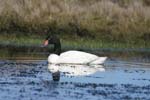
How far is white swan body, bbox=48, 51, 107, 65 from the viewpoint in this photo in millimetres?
26641

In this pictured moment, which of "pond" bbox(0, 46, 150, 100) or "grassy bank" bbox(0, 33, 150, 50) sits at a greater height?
"pond" bbox(0, 46, 150, 100)

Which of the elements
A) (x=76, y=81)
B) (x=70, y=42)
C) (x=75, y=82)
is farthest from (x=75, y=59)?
(x=70, y=42)

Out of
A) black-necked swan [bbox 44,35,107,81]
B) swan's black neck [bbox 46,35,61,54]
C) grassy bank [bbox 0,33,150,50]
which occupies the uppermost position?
swan's black neck [bbox 46,35,61,54]

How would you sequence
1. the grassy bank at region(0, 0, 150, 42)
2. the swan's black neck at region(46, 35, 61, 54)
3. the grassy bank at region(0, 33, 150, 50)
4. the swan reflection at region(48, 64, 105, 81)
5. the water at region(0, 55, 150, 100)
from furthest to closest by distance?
the grassy bank at region(0, 0, 150, 42) → the grassy bank at region(0, 33, 150, 50) → the swan's black neck at region(46, 35, 61, 54) → the swan reflection at region(48, 64, 105, 81) → the water at region(0, 55, 150, 100)

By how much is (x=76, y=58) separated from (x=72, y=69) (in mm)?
1816

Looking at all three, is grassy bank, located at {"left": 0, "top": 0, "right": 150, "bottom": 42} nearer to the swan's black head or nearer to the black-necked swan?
the swan's black head

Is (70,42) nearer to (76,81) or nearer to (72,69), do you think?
(72,69)

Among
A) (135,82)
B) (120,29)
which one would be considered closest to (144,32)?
(120,29)

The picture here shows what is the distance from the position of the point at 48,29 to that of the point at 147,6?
20.2 ft

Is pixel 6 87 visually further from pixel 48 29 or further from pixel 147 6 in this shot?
pixel 147 6

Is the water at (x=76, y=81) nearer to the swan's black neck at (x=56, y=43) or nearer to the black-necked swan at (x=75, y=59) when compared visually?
the black-necked swan at (x=75, y=59)

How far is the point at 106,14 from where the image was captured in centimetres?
3662

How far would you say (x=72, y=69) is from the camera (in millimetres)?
24938

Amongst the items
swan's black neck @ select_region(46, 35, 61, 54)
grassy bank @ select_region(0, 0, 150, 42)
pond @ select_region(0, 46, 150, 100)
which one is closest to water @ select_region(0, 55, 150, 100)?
pond @ select_region(0, 46, 150, 100)
